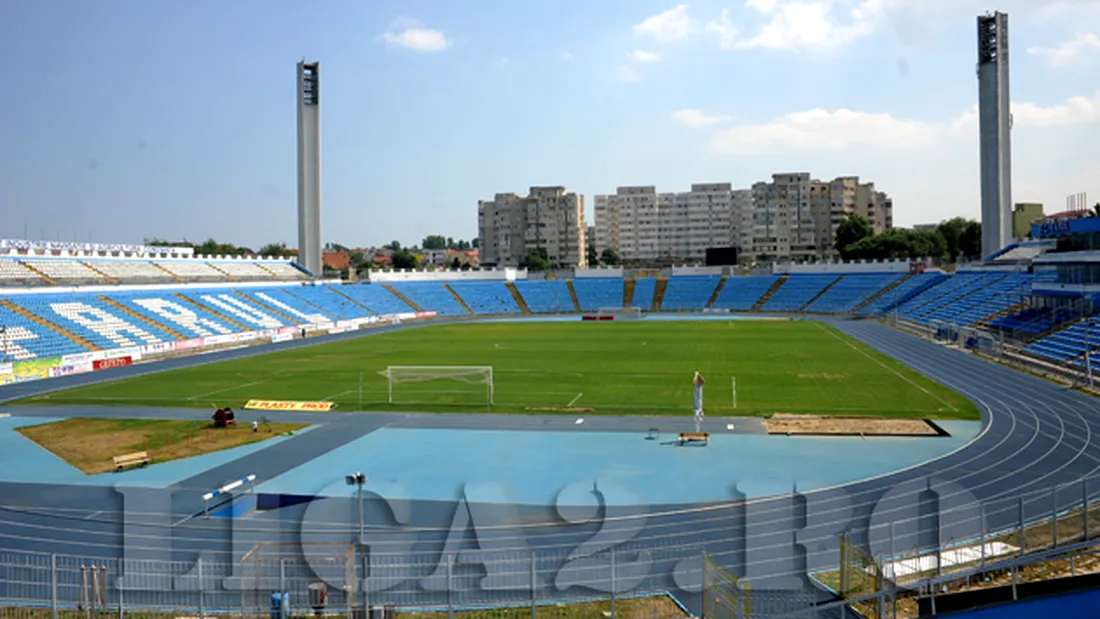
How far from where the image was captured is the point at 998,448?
22.4 m

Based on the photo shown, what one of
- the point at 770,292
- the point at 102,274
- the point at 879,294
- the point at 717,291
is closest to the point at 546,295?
the point at 717,291

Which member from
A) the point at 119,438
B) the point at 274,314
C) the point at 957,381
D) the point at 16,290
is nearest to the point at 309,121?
the point at 274,314

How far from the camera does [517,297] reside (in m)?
102

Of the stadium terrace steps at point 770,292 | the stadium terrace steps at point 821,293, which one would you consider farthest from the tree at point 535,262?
the stadium terrace steps at point 821,293

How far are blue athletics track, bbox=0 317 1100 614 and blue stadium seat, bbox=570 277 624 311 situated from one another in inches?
2819

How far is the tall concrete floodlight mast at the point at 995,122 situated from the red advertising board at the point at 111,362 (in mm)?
75116

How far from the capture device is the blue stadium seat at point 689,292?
97000 millimetres

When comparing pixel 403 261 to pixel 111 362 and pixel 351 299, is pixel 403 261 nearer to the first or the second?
pixel 351 299

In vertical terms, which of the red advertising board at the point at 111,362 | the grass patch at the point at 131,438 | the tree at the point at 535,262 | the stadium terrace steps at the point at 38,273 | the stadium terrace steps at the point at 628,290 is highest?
the tree at the point at 535,262

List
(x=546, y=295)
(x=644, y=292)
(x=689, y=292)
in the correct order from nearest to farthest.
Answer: (x=689, y=292), (x=644, y=292), (x=546, y=295)

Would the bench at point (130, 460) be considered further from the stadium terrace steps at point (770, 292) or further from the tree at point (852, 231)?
the tree at point (852, 231)

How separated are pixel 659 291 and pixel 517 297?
19.0m

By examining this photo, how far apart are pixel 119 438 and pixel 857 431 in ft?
83.1

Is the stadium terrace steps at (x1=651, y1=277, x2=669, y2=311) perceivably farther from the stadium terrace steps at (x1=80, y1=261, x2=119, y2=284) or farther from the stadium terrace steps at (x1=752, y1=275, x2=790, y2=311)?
the stadium terrace steps at (x1=80, y1=261, x2=119, y2=284)
